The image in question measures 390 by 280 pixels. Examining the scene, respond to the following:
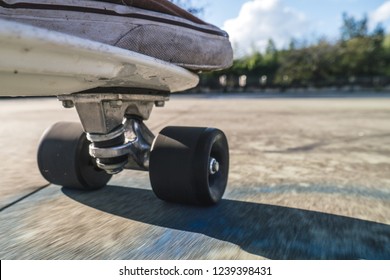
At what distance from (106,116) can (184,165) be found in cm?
32

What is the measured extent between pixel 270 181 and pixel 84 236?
3.41 feet

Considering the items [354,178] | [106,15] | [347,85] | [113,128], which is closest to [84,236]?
[113,128]

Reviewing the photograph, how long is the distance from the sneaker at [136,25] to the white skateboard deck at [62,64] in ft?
0.32

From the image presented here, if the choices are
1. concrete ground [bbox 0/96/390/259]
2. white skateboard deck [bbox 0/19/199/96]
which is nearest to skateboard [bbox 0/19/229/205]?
white skateboard deck [bbox 0/19/199/96]

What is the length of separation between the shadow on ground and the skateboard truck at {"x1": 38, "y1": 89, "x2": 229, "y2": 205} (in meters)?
0.08

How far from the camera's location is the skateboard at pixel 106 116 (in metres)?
0.78

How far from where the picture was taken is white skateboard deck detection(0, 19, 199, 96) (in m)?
0.71

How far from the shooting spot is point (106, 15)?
108cm

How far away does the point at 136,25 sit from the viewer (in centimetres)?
113

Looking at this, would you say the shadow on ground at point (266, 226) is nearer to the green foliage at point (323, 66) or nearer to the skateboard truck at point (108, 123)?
the skateboard truck at point (108, 123)

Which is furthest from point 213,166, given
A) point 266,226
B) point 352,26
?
point 352,26

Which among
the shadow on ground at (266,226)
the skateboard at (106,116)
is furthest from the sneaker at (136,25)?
the shadow on ground at (266,226)

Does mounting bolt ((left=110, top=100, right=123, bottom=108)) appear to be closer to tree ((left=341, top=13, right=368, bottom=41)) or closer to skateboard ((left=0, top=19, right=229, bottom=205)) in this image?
skateboard ((left=0, top=19, right=229, bottom=205))

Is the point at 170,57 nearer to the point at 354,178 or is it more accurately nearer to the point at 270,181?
the point at 270,181
